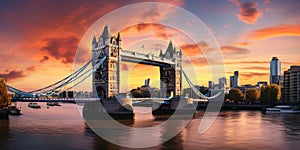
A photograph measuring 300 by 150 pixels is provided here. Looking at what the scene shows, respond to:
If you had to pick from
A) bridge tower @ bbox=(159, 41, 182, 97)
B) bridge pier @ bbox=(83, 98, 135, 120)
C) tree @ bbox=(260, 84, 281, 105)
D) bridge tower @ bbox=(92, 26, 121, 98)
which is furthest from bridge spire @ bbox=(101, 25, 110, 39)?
tree @ bbox=(260, 84, 281, 105)

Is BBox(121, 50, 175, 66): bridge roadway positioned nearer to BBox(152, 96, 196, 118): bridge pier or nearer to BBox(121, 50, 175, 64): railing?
BBox(121, 50, 175, 64): railing

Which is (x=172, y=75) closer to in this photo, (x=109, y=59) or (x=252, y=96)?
(x=109, y=59)

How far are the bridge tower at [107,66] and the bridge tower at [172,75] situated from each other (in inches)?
786

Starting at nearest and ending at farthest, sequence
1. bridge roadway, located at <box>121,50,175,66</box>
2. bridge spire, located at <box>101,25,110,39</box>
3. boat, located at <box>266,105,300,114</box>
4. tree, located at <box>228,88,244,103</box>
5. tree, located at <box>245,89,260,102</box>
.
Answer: bridge spire, located at <box>101,25,110,39</box> → bridge roadway, located at <box>121,50,175,66</box> → boat, located at <box>266,105,300,114</box> → tree, located at <box>245,89,260,102</box> → tree, located at <box>228,88,244,103</box>

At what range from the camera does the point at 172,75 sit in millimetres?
68250

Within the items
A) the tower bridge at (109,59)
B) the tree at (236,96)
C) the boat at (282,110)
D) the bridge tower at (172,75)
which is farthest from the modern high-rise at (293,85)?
the tower bridge at (109,59)

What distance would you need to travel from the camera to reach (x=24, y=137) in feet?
75.8

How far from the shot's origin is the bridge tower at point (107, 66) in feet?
156

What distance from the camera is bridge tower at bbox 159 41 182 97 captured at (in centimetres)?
6788

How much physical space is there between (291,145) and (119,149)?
38.2 ft

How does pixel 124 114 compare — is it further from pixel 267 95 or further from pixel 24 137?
pixel 267 95

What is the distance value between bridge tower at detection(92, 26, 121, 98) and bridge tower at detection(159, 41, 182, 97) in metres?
20.0

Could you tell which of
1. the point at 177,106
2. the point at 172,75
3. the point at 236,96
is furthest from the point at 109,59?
the point at 236,96

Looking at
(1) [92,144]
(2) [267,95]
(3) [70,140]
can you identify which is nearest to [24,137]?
(3) [70,140]
